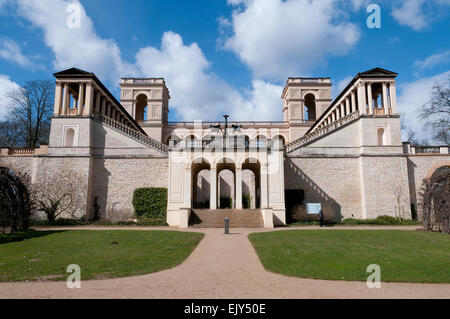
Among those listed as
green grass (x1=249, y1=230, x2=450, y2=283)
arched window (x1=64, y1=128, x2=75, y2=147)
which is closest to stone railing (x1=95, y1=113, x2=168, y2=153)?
arched window (x1=64, y1=128, x2=75, y2=147)

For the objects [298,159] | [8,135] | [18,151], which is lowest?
[298,159]

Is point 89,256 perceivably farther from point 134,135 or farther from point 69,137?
point 69,137

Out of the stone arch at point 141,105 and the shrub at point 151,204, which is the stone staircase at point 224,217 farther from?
the stone arch at point 141,105

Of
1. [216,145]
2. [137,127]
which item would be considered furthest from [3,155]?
[216,145]

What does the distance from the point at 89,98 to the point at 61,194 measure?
9.34 meters

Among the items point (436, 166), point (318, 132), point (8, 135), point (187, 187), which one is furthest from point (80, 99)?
point (436, 166)

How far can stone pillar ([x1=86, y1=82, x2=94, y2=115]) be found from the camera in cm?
2853

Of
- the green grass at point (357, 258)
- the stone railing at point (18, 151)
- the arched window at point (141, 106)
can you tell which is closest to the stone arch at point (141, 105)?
the arched window at point (141, 106)

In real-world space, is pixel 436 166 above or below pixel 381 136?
below

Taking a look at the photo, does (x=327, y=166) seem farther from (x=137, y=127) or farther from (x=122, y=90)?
(x=122, y=90)

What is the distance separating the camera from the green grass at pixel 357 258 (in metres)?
8.12

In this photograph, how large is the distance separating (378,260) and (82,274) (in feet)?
29.9

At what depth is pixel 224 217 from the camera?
23016 mm

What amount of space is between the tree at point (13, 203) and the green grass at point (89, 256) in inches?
98.1
